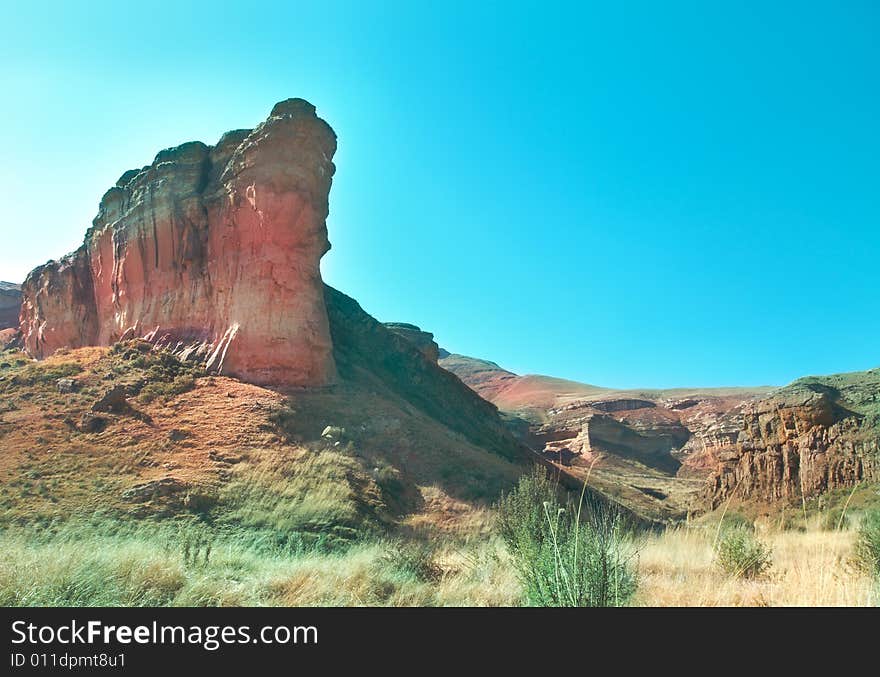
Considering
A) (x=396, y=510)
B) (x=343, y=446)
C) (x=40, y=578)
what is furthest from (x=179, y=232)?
(x=40, y=578)

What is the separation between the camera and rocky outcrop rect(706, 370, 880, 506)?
15.6 meters

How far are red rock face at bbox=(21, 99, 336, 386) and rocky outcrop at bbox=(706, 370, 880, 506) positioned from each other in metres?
15.4

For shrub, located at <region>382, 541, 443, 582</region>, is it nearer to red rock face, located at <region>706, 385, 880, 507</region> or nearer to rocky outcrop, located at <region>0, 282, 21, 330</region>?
red rock face, located at <region>706, 385, 880, 507</region>

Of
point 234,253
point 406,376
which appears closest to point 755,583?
point 234,253

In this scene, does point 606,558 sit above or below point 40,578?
above

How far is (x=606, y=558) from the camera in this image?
3762 millimetres

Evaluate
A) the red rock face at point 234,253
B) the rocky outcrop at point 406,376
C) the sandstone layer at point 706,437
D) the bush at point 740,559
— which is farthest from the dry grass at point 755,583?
the rocky outcrop at point 406,376

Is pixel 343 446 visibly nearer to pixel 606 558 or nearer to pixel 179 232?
pixel 179 232

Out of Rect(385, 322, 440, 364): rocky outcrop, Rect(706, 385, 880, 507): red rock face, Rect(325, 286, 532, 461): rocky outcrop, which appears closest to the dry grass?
Rect(706, 385, 880, 507): red rock face

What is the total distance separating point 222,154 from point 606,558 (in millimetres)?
26020

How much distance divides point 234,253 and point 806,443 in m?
21.3

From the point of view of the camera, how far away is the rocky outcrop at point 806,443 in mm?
15602

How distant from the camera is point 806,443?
17.0m

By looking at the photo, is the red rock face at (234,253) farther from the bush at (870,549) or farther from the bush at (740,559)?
the bush at (870,549)
